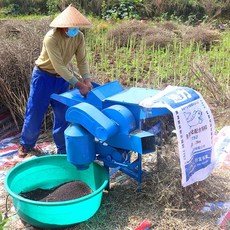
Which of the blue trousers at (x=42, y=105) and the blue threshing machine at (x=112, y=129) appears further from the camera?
the blue trousers at (x=42, y=105)

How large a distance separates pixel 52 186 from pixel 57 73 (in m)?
0.85

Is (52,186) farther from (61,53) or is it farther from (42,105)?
(61,53)

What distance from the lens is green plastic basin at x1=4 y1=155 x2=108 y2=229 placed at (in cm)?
238

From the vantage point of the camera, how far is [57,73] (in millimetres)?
3178

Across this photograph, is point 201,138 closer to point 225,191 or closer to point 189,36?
point 225,191

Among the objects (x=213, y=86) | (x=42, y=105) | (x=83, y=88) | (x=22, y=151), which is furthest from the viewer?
(x=213, y=86)

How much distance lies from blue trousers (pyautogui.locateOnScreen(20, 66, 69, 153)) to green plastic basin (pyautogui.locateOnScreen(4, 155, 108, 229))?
49 cm

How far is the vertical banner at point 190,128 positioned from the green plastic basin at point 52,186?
53cm

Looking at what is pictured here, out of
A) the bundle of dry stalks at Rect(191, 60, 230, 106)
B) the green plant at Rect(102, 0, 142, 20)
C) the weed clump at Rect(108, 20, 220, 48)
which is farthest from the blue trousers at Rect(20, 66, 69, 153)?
the green plant at Rect(102, 0, 142, 20)

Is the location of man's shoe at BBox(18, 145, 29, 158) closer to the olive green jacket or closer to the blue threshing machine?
the olive green jacket

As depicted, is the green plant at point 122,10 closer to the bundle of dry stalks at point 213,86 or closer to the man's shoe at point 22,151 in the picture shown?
the bundle of dry stalks at point 213,86

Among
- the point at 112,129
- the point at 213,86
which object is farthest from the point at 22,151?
the point at 213,86

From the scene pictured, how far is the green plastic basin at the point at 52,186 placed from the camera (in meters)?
2.38

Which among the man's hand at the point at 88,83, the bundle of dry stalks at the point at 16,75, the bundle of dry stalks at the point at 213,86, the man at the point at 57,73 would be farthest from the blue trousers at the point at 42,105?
the bundle of dry stalks at the point at 213,86
